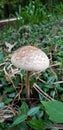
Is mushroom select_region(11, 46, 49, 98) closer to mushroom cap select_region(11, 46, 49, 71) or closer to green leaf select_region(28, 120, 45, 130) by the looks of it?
mushroom cap select_region(11, 46, 49, 71)

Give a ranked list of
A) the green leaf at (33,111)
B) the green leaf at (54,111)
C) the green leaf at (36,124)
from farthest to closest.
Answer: the green leaf at (33,111), the green leaf at (36,124), the green leaf at (54,111)

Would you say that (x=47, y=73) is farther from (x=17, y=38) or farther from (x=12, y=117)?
(x=17, y=38)

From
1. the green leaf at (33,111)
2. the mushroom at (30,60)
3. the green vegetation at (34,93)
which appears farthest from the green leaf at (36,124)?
the mushroom at (30,60)

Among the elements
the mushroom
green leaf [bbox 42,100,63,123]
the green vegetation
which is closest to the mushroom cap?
the mushroom

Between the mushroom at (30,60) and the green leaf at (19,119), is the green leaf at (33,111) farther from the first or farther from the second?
the mushroom at (30,60)

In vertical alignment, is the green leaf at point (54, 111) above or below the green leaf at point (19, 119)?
above

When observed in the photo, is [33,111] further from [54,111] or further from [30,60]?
[54,111]

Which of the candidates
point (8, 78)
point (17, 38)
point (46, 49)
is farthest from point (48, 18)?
point (8, 78)
